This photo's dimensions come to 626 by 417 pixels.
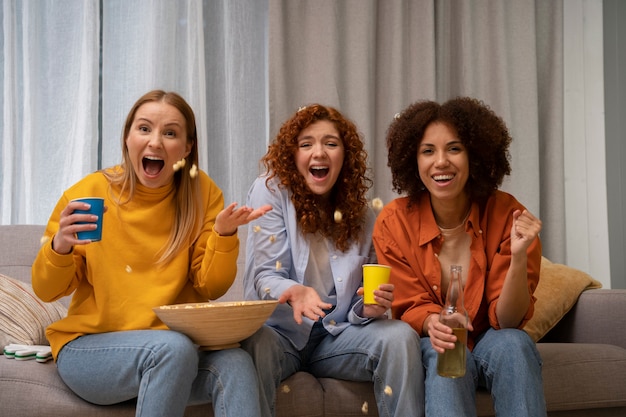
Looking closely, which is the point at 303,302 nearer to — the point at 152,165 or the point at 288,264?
the point at 288,264

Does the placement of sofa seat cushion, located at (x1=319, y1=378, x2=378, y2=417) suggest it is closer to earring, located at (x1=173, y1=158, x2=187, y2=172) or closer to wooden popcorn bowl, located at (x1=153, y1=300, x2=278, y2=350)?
wooden popcorn bowl, located at (x1=153, y1=300, x2=278, y2=350)

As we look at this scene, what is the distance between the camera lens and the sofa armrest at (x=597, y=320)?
2566 millimetres

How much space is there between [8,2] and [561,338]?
9.19ft

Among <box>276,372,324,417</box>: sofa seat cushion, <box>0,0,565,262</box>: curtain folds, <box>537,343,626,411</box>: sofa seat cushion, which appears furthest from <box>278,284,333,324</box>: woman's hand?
<box>0,0,565,262</box>: curtain folds

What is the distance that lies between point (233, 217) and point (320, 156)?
0.47m

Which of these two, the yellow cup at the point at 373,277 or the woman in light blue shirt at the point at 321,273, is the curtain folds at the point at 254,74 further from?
the yellow cup at the point at 373,277

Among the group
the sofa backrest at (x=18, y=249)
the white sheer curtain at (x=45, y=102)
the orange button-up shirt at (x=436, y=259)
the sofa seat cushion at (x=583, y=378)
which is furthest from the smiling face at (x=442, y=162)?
the white sheer curtain at (x=45, y=102)

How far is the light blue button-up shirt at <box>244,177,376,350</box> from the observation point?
2166 mm

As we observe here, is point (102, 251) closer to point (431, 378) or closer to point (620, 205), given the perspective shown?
point (431, 378)

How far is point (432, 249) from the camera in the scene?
221cm

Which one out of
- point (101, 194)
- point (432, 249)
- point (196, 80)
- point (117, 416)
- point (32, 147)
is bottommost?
point (117, 416)

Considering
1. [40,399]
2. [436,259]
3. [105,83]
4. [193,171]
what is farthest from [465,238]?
[105,83]

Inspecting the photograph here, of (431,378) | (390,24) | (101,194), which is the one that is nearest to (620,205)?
(390,24)

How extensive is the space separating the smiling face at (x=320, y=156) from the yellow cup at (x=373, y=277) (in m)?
0.43
